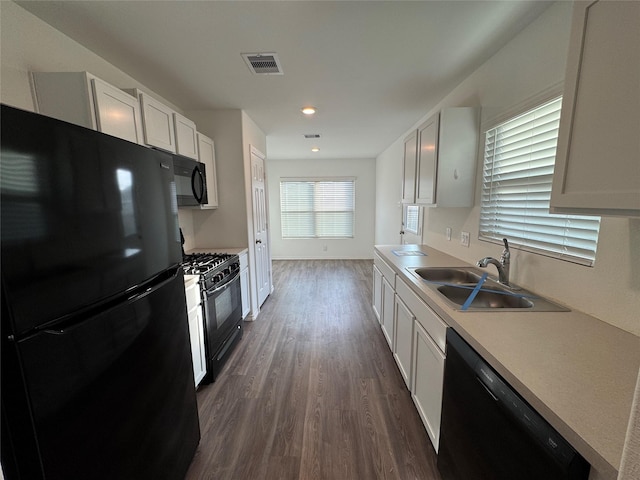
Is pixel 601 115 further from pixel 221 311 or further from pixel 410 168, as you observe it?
pixel 221 311

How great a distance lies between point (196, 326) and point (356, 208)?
5094 millimetres

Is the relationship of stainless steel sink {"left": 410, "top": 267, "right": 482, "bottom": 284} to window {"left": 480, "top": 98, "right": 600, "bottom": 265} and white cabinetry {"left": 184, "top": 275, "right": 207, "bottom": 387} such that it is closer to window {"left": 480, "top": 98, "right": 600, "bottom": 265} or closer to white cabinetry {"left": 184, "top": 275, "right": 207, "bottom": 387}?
window {"left": 480, "top": 98, "right": 600, "bottom": 265}

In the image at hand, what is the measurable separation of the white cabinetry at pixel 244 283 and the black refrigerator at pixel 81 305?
170cm

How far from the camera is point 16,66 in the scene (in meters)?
1.35

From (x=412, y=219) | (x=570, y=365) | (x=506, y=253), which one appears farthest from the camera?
(x=412, y=219)

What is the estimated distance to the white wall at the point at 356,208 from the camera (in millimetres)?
6328

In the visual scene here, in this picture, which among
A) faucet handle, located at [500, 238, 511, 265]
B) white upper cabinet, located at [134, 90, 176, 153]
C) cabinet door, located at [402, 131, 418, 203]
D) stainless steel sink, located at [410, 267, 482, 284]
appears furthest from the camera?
cabinet door, located at [402, 131, 418, 203]

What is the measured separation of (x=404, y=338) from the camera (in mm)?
1998

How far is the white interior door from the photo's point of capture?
3396 mm

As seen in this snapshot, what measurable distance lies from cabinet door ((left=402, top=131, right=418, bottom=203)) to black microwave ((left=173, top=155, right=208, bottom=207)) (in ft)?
6.94

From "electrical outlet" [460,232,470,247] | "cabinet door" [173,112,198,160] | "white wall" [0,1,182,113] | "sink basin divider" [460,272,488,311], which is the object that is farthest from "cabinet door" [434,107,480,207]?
"white wall" [0,1,182,113]

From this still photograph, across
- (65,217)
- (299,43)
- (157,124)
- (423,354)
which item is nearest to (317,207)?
(157,124)

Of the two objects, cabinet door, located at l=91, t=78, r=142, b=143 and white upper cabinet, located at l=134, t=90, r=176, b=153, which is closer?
cabinet door, located at l=91, t=78, r=142, b=143

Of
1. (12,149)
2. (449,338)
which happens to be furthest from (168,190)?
(449,338)
